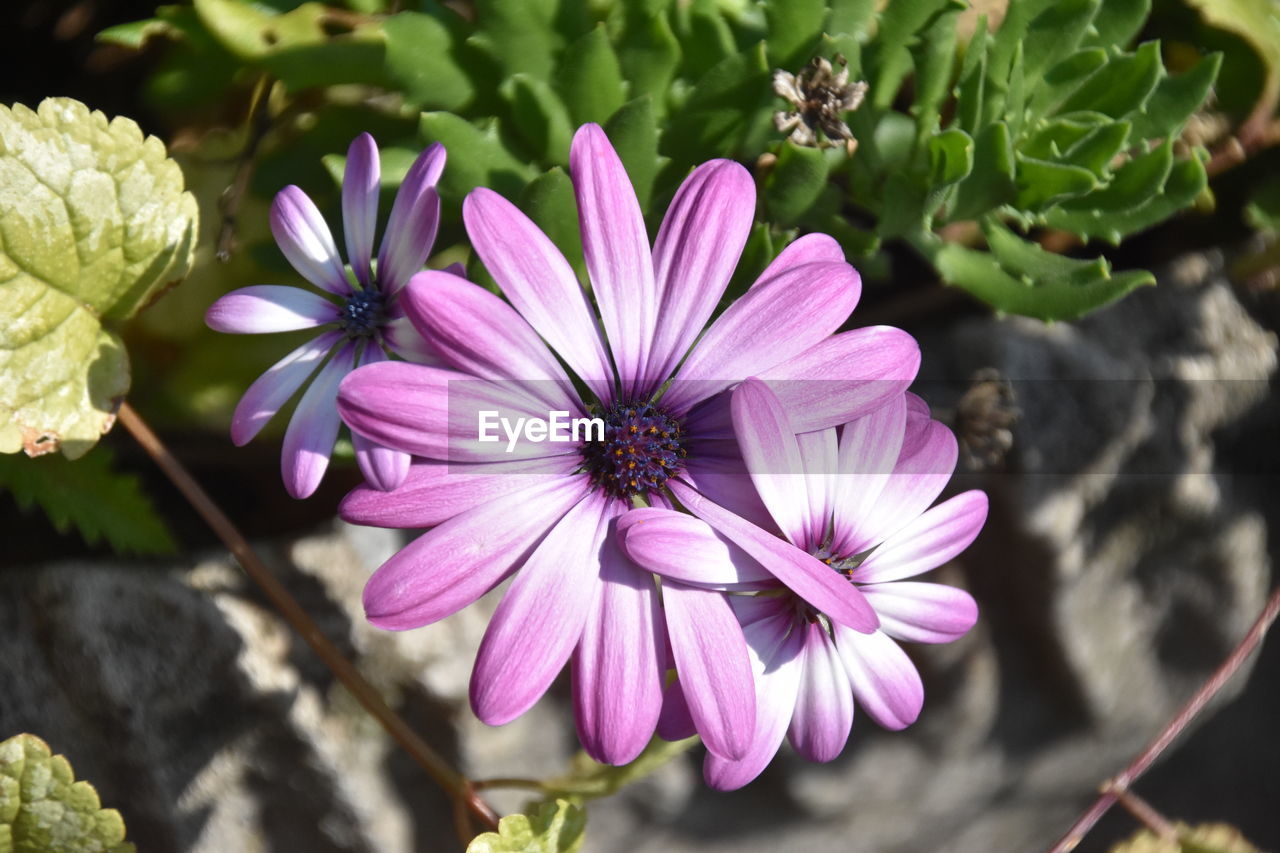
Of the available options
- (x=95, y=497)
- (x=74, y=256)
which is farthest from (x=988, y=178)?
(x=95, y=497)

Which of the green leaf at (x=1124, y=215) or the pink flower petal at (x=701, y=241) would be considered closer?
the pink flower petal at (x=701, y=241)

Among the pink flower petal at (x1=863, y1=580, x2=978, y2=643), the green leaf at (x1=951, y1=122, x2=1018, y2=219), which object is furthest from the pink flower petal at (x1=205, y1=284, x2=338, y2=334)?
the green leaf at (x1=951, y1=122, x2=1018, y2=219)

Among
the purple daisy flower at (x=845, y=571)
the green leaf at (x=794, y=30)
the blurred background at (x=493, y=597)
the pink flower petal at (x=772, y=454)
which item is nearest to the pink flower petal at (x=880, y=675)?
the purple daisy flower at (x=845, y=571)

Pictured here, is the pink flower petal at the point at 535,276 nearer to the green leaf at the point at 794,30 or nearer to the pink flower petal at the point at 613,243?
the pink flower petal at the point at 613,243

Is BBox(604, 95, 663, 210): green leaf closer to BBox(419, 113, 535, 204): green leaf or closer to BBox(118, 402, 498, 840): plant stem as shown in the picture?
BBox(419, 113, 535, 204): green leaf

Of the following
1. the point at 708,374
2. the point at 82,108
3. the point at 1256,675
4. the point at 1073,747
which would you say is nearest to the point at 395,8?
the point at 82,108

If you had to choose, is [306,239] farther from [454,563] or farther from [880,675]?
[880,675]
